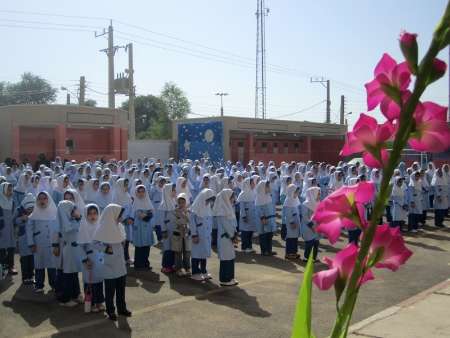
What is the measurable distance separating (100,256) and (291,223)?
17.1ft

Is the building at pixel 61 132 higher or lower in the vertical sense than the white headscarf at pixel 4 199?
higher

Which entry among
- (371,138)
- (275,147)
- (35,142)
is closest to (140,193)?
(371,138)

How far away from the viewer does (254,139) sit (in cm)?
3512

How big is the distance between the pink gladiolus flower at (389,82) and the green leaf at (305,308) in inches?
12.6

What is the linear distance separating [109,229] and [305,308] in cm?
658

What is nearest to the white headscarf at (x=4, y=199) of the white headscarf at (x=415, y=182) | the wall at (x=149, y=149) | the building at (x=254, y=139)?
the white headscarf at (x=415, y=182)

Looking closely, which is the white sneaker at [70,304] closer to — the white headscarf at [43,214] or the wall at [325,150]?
the white headscarf at [43,214]

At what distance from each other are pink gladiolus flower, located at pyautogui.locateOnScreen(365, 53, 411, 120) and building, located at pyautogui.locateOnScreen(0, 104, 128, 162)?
2694 centimetres

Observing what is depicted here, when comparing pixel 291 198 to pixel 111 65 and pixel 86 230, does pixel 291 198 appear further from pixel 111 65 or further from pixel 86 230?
pixel 111 65

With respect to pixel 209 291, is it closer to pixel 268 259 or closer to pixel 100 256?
pixel 100 256

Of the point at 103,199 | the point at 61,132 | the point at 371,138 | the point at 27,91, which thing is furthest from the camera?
the point at 27,91

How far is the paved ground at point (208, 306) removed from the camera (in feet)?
22.1

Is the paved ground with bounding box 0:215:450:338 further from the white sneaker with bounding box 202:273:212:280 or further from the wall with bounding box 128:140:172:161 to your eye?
the wall with bounding box 128:140:172:161

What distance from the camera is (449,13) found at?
732 millimetres
